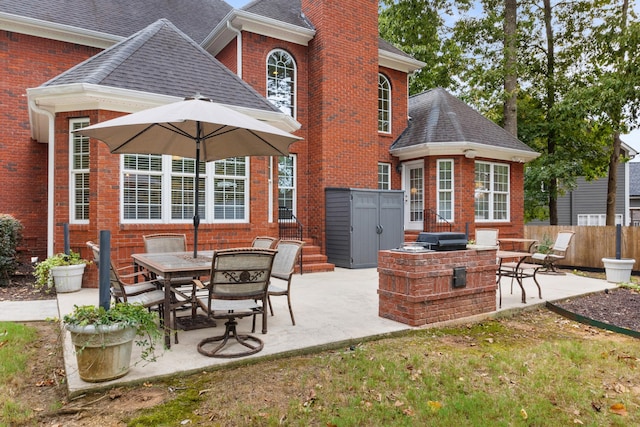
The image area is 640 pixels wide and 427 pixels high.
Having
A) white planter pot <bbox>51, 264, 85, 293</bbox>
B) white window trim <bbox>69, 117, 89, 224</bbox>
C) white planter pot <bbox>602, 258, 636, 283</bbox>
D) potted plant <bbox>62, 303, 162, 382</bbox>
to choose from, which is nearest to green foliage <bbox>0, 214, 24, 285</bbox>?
white window trim <bbox>69, 117, 89, 224</bbox>

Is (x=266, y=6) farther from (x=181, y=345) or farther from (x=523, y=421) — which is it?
(x=523, y=421)

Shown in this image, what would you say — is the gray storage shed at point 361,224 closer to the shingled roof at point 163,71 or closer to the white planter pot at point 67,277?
the shingled roof at point 163,71

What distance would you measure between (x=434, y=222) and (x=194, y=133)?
9354 millimetres

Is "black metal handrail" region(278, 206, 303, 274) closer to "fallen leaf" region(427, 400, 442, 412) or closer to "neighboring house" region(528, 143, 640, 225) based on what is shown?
"fallen leaf" region(427, 400, 442, 412)

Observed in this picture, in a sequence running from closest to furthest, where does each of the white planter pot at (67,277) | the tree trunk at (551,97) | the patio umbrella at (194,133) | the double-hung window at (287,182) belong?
the patio umbrella at (194,133)
the white planter pot at (67,277)
the double-hung window at (287,182)
the tree trunk at (551,97)

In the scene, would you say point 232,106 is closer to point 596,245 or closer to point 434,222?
point 434,222

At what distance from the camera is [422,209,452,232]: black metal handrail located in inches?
500

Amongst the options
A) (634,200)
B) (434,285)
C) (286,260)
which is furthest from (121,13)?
(634,200)

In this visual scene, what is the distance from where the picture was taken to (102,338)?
318cm

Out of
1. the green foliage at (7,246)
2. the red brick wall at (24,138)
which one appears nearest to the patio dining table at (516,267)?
the green foliage at (7,246)

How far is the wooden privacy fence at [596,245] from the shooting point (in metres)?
10.6

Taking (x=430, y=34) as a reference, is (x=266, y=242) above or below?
below

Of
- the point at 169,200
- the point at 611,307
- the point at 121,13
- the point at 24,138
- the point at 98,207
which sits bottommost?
the point at 611,307

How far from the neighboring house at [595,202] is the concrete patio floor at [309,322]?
16.4 meters
